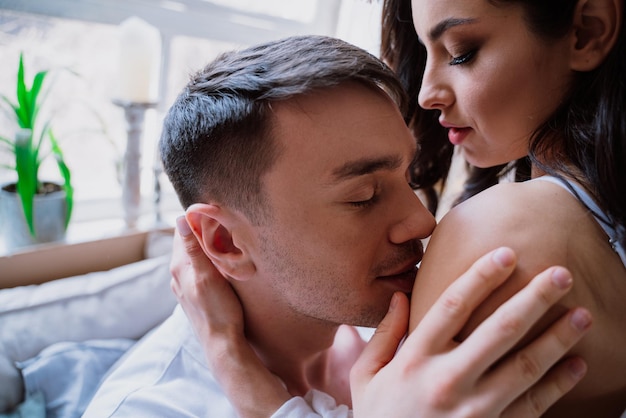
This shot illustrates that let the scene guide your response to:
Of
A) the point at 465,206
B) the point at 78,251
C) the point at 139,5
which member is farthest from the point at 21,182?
the point at 465,206

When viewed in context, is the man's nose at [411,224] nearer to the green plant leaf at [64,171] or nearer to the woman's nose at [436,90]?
the woman's nose at [436,90]

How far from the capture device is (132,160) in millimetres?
2012

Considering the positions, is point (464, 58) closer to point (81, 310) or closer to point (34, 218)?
point (81, 310)

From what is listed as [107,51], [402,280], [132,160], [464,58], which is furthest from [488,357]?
[107,51]

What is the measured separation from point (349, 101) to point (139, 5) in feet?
4.84

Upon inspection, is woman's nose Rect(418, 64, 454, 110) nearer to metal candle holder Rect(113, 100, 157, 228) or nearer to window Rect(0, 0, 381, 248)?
window Rect(0, 0, 381, 248)

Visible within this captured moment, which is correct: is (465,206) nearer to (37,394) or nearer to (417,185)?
(417,185)

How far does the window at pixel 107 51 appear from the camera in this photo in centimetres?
194

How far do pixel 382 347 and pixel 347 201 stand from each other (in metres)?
0.25

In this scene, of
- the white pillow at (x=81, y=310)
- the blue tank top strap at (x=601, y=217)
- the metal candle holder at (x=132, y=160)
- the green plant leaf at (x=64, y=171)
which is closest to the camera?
the blue tank top strap at (x=601, y=217)

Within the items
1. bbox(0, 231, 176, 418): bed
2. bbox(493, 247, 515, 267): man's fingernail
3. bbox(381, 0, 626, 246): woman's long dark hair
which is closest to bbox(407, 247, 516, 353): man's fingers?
bbox(493, 247, 515, 267): man's fingernail

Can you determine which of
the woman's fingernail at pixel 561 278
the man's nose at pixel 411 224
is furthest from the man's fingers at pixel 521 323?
the man's nose at pixel 411 224

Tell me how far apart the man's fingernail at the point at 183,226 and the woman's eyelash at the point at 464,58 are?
0.61 m

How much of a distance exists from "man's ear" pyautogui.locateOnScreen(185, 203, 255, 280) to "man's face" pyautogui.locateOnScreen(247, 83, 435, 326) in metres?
0.08
